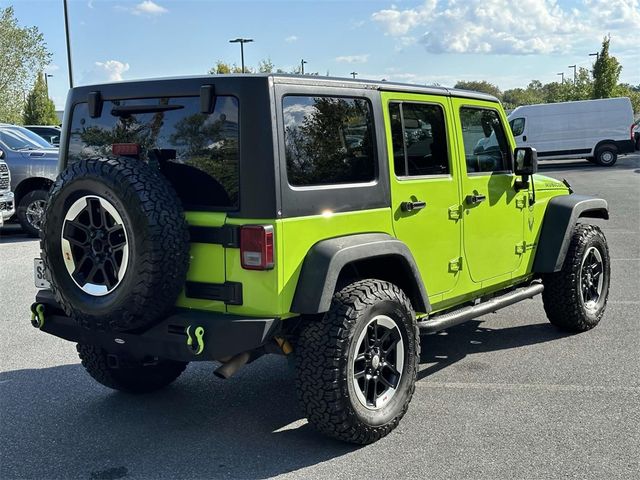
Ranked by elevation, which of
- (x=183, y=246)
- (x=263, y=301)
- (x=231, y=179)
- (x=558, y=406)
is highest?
(x=231, y=179)

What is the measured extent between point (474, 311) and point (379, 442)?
1359mm

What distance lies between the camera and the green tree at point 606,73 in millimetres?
38438

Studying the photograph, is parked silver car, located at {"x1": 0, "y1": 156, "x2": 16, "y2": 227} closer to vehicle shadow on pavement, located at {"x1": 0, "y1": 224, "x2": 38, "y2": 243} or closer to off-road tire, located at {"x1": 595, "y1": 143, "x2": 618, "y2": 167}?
vehicle shadow on pavement, located at {"x1": 0, "y1": 224, "x2": 38, "y2": 243}

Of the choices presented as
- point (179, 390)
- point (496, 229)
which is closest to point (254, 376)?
point (179, 390)

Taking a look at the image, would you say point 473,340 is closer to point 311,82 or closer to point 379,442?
point 379,442

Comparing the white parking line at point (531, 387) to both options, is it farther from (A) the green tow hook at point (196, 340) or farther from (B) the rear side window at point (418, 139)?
(A) the green tow hook at point (196, 340)

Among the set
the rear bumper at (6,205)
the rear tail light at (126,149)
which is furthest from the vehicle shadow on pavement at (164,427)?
the rear bumper at (6,205)

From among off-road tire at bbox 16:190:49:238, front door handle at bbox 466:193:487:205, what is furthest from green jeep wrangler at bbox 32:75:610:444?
off-road tire at bbox 16:190:49:238

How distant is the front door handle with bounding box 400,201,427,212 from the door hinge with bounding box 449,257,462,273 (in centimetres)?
53

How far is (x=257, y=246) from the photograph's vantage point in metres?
3.28

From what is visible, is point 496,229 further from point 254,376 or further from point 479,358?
point 254,376

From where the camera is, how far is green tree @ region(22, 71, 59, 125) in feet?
146

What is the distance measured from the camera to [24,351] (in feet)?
17.9

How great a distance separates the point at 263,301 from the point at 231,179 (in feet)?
2.06
